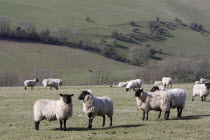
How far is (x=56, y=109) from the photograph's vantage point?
1909 centimetres

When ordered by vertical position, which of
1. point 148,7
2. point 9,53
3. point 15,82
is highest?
point 148,7

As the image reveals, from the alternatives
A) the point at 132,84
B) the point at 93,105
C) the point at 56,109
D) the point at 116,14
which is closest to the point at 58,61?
the point at 116,14

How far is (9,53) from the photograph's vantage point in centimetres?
11300

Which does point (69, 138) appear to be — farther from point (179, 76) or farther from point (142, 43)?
point (142, 43)

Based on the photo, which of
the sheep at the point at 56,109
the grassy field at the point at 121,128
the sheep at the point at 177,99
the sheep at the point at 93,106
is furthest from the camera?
the sheep at the point at 177,99

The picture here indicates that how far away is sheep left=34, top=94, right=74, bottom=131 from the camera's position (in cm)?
1897

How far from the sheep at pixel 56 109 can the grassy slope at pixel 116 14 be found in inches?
4663

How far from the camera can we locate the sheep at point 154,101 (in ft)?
72.2

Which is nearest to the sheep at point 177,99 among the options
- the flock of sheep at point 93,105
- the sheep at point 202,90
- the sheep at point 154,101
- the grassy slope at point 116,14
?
the flock of sheep at point 93,105

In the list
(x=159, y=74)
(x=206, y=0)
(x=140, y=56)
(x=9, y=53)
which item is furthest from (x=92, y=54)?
(x=206, y=0)

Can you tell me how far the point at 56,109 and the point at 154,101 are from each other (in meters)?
5.82

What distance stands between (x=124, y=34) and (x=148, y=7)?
→ 3619 cm

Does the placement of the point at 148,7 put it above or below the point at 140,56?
above

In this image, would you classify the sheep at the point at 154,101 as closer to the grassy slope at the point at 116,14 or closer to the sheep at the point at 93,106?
the sheep at the point at 93,106
